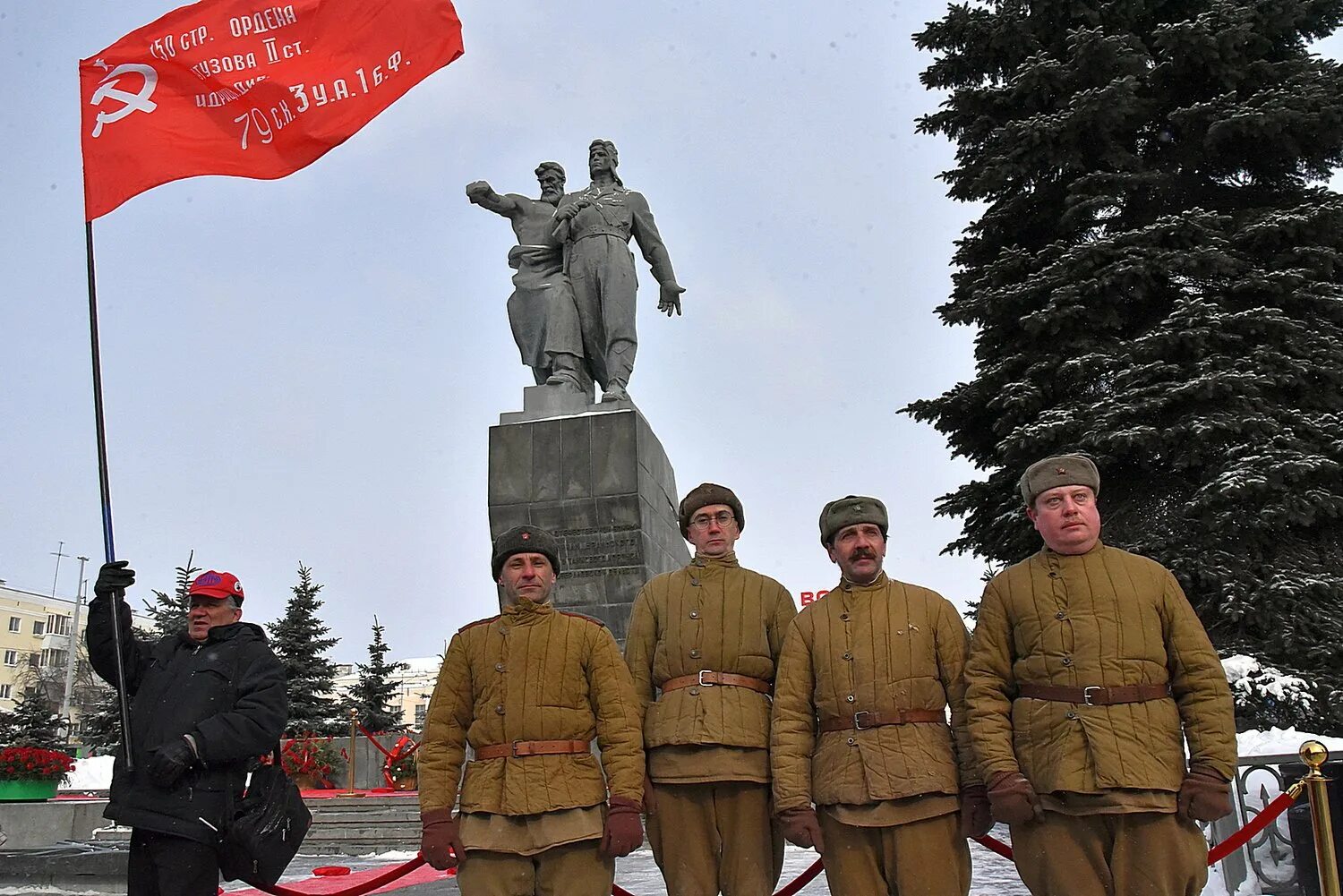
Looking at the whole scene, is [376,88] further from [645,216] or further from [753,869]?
[645,216]

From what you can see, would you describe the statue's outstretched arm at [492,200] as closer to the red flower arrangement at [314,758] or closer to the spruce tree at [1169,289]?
the spruce tree at [1169,289]

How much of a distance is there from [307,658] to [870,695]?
23.4 metres

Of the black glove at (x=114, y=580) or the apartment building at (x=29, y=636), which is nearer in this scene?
the black glove at (x=114, y=580)

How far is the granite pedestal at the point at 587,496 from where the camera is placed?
8648 mm

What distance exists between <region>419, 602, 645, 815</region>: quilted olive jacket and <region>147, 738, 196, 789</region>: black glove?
795mm

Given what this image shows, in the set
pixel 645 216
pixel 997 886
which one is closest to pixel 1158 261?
pixel 645 216

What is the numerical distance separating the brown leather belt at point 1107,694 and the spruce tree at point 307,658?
22.4 m

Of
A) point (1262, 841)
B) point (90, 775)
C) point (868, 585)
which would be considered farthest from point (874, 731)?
point (90, 775)

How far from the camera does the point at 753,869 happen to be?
11.5ft

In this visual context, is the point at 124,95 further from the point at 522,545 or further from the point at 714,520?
the point at 714,520

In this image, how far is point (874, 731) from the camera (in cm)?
336

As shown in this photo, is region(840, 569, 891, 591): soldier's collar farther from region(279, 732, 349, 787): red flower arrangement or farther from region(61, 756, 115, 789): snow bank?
region(61, 756, 115, 789): snow bank

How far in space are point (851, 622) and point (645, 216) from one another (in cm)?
715

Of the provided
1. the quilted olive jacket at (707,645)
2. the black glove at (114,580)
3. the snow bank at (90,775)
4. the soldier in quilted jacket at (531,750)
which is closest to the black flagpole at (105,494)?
the black glove at (114,580)
